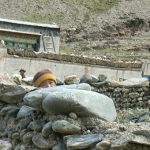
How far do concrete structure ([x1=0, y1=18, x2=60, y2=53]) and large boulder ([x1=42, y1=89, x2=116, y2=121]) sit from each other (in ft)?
48.3

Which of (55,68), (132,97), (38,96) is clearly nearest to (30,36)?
(55,68)

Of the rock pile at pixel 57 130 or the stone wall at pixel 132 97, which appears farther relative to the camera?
the stone wall at pixel 132 97

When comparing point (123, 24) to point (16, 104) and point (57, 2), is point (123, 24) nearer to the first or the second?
point (57, 2)

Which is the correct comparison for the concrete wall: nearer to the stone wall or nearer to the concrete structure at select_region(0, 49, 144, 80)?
the concrete structure at select_region(0, 49, 144, 80)

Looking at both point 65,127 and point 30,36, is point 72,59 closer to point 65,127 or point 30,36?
point 30,36

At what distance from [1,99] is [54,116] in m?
1.08

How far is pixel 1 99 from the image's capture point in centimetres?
478

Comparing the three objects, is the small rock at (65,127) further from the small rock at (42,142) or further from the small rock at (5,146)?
the small rock at (5,146)

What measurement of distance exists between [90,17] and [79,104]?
1719 inches

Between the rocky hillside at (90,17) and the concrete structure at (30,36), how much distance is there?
17.0 m

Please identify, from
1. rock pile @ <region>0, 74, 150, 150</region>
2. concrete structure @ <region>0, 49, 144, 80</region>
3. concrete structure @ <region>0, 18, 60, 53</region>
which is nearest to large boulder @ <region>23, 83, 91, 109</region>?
rock pile @ <region>0, 74, 150, 150</region>

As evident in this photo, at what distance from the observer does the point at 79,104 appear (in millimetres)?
3613

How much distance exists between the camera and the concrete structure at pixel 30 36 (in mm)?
19312

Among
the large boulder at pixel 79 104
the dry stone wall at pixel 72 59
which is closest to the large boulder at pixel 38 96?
the large boulder at pixel 79 104
